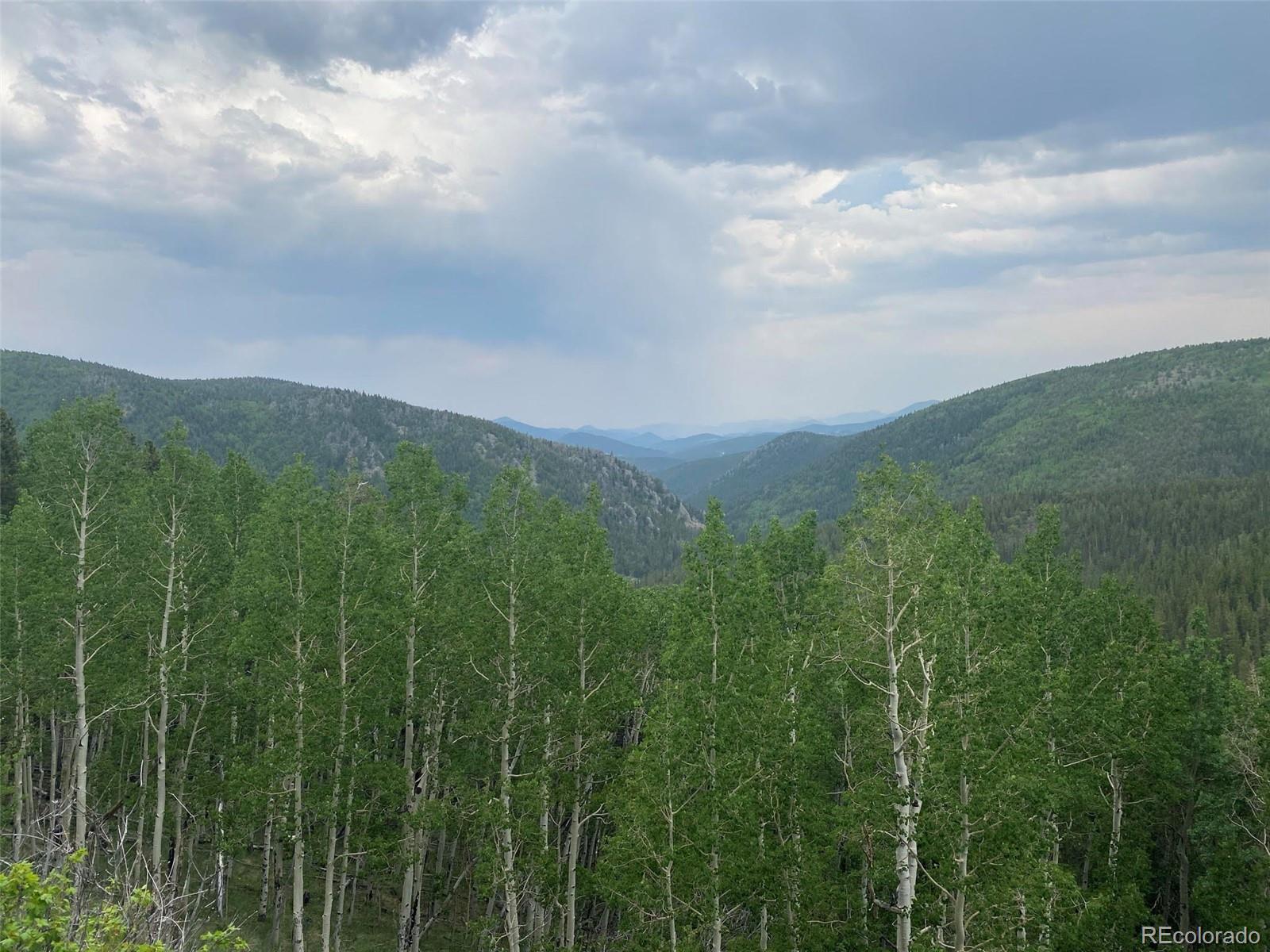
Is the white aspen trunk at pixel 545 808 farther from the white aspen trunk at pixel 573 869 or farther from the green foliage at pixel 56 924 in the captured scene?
the green foliage at pixel 56 924

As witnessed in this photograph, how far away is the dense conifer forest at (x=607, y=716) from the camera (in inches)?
885

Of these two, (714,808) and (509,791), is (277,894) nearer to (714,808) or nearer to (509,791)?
(509,791)

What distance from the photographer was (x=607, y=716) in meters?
31.1

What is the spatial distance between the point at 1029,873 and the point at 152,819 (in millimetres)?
38949

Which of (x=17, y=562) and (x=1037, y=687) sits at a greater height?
(x=17, y=562)

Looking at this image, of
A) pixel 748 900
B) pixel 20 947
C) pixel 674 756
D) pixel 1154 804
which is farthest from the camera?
pixel 1154 804

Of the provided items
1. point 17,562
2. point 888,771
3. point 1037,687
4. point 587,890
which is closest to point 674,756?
point 888,771

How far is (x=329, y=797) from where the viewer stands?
27.7 meters

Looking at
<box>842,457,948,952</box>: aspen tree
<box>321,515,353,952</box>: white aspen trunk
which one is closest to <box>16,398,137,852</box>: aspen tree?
<box>321,515,353,952</box>: white aspen trunk

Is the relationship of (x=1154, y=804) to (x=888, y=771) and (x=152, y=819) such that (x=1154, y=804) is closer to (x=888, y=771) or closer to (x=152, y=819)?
(x=888, y=771)

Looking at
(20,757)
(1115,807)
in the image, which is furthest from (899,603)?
(20,757)

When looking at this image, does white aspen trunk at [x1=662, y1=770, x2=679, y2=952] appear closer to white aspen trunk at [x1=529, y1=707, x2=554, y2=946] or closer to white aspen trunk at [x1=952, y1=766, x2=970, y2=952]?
white aspen trunk at [x1=529, y1=707, x2=554, y2=946]

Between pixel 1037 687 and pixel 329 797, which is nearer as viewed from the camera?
pixel 1037 687

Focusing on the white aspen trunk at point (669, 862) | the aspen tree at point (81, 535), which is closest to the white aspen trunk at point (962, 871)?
the white aspen trunk at point (669, 862)
